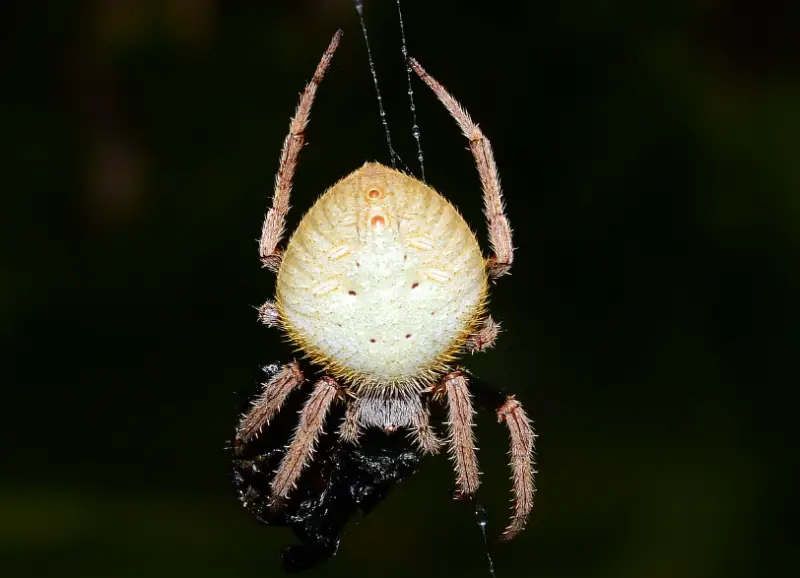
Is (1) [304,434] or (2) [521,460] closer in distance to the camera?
(1) [304,434]

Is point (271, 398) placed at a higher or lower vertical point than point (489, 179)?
lower

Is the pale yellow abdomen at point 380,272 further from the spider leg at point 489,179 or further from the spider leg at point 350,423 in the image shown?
the spider leg at point 350,423

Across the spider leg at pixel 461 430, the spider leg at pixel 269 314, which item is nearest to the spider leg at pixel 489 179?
the spider leg at pixel 461 430

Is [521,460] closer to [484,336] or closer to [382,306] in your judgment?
[484,336]

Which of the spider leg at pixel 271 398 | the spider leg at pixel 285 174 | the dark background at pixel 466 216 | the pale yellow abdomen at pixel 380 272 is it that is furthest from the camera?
the dark background at pixel 466 216

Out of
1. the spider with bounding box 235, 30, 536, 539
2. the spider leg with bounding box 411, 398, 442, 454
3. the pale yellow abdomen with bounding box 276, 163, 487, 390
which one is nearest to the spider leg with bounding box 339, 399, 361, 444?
the spider with bounding box 235, 30, 536, 539

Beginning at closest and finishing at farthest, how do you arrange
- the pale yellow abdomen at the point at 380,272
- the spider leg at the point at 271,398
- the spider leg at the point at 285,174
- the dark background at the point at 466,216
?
1. the pale yellow abdomen at the point at 380,272
2. the spider leg at the point at 285,174
3. the spider leg at the point at 271,398
4. the dark background at the point at 466,216

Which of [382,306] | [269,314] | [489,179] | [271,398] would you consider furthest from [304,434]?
[489,179]
